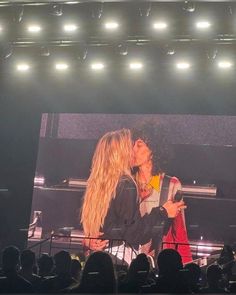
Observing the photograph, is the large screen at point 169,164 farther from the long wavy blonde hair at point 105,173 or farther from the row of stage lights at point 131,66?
the row of stage lights at point 131,66

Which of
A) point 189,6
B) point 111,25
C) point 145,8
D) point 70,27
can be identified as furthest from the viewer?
point 70,27

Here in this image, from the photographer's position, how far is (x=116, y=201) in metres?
7.62

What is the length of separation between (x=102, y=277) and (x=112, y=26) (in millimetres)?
5018

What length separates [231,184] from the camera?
745 centimetres

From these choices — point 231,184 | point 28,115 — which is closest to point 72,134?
point 28,115

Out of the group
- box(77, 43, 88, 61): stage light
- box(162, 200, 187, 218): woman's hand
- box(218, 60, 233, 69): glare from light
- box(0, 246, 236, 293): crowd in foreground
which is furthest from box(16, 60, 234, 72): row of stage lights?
box(0, 246, 236, 293): crowd in foreground

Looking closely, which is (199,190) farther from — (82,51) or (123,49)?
(82,51)

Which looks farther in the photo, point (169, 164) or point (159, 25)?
point (169, 164)

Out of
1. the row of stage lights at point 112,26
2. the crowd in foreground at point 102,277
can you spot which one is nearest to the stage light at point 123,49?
the row of stage lights at point 112,26

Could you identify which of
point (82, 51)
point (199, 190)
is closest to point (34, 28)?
point (82, 51)

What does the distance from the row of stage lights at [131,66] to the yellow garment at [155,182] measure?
1734mm

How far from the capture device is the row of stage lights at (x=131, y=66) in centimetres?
713

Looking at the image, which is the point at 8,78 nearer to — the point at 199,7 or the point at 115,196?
the point at 115,196

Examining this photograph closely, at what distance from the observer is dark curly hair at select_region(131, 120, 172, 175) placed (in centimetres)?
763
